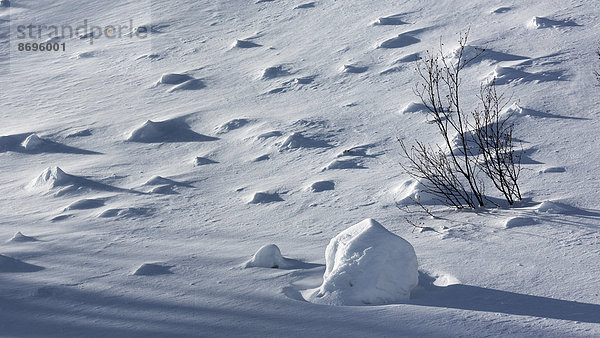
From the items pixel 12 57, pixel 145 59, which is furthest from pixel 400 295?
pixel 12 57

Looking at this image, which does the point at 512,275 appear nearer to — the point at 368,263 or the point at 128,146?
the point at 368,263

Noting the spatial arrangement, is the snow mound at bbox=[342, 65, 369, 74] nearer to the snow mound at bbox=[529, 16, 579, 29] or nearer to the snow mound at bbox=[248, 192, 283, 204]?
the snow mound at bbox=[529, 16, 579, 29]

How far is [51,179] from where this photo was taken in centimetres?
730

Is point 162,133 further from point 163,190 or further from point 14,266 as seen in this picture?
point 14,266


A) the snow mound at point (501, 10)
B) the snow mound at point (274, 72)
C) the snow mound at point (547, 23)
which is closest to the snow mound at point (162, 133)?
the snow mound at point (274, 72)

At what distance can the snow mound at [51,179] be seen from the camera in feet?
23.8

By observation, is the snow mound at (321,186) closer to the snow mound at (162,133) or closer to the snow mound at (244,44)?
the snow mound at (162,133)

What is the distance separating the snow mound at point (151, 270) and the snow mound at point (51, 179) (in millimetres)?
3137

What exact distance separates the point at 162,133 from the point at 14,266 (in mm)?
4113

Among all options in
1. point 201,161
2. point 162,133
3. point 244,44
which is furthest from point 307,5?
point 201,161

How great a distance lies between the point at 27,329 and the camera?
11.6ft

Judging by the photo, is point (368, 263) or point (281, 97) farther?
point (281, 97)

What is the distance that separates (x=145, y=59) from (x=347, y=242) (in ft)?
30.2

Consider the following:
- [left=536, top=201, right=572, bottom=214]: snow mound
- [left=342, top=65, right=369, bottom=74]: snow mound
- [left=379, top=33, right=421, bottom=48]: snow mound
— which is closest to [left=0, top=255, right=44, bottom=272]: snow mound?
[left=536, top=201, right=572, bottom=214]: snow mound
